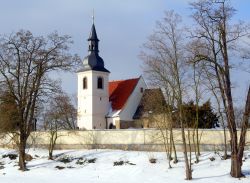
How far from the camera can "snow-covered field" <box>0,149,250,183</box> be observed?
29406mm

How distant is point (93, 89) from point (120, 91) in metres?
4.35

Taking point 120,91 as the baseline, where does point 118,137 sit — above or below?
below

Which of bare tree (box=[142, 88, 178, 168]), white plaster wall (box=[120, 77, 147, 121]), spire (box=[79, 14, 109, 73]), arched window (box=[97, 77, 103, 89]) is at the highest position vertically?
spire (box=[79, 14, 109, 73])

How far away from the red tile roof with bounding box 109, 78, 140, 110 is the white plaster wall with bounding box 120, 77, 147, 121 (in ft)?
1.78

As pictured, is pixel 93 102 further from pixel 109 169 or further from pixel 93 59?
pixel 109 169

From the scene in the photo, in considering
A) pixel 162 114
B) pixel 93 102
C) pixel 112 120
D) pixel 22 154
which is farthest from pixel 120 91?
pixel 162 114

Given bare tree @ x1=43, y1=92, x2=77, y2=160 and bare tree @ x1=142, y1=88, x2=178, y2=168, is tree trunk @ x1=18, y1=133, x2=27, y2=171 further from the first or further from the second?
bare tree @ x1=142, y1=88, x2=178, y2=168

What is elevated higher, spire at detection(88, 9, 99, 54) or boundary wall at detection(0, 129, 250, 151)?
spire at detection(88, 9, 99, 54)

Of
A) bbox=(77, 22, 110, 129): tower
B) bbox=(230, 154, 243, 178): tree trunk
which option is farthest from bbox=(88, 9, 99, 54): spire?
bbox=(230, 154, 243, 178): tree trunk

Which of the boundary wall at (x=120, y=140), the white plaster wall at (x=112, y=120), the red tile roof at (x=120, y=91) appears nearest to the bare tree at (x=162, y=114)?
the boundary wall at (x=120, y=140)

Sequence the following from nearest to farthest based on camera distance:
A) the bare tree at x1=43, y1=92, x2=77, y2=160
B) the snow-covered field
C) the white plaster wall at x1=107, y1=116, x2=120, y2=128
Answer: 1. the snow-covered field
2. the bare tree at x1=43, y1=92, x2=77, y2=160
3. the white plaster wall at x1=107, y1=116, x2=120, y2=128

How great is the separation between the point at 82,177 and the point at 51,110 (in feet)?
38.4

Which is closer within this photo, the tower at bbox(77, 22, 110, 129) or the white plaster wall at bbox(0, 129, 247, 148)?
the white plaster wall at bbox(0, 129, 247, 148)

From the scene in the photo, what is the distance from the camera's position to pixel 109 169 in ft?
112
